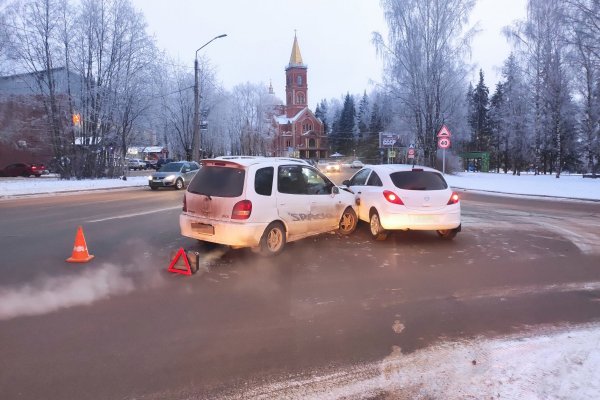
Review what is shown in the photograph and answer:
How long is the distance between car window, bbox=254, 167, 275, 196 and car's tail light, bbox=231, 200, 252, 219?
33 centimetres

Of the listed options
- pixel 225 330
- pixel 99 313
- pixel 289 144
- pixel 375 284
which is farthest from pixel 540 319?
pixel 289 144

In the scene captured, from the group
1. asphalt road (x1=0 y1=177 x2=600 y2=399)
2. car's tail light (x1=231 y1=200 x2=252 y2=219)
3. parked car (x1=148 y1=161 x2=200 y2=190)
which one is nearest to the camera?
asphalt road (x1=0 y1=177 x2=600 y2=399)

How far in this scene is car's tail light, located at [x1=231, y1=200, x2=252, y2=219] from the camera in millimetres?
7234

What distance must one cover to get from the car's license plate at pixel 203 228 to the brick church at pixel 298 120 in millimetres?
102812

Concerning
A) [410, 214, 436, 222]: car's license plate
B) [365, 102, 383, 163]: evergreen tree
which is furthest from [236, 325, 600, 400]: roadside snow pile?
[365, 102, 383, 163]: evergreen tree

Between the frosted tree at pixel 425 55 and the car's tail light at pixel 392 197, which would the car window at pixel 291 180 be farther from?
the frosted tree at pixel 425 55

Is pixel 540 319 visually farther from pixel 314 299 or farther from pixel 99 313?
pixel 99 313

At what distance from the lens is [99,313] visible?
499cm

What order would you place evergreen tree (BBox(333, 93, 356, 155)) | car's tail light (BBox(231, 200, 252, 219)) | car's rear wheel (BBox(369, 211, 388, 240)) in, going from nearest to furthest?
car's tail light (BBox(231, 200, 252, 219))
car's rear wheel (BBox(369, 211, 388, 240))
evergreen tree (BBox(333, 93, 356, 155))

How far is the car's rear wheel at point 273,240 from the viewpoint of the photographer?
24.9 ft

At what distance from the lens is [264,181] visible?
25.2ft

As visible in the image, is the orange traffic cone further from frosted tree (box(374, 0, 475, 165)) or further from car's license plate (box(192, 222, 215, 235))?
frosted tree (box(374, 0, 475, 165))

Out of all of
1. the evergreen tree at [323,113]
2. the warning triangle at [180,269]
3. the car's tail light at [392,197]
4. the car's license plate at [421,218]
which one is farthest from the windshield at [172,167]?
the evergreen tree at [323,113]

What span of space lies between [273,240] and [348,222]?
8.33 ft
